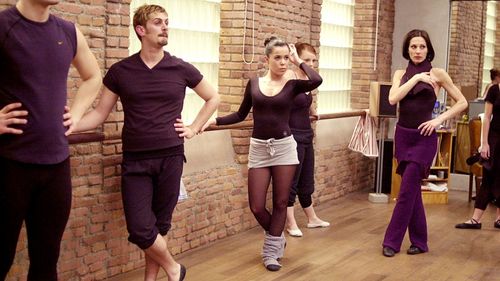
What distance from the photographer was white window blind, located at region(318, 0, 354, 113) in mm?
9117

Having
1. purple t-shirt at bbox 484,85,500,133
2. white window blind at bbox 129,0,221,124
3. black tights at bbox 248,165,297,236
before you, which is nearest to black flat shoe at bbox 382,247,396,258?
black tights at bbox 248,165,297,236

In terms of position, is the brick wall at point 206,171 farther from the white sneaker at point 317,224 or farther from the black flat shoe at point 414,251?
the black flat shoe at point 414,251

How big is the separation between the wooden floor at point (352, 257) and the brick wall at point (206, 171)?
0.66 feet

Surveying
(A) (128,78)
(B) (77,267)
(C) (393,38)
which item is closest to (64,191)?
(A) (128,78)

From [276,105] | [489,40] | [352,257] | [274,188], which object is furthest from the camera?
[489,40]

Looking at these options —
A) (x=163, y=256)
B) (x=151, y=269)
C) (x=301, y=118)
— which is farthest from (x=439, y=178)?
(x=163, y=256)

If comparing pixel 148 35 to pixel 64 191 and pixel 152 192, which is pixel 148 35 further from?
pixel 64 191

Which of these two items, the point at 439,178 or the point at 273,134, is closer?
the point at 273,134

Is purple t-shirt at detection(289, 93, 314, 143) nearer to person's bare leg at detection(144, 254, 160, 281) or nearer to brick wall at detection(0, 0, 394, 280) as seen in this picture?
brick wall at detection(0, 0, 394, 280)

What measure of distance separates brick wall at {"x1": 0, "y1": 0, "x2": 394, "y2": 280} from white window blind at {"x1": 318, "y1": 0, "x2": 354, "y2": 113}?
0.34 ft

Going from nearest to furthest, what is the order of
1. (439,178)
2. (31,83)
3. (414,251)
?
(31,83)
(414,251)
(439,178)

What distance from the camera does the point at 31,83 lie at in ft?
10.1

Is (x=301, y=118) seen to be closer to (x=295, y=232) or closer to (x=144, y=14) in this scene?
(x=295, y=232)

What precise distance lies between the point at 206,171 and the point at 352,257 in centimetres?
132
